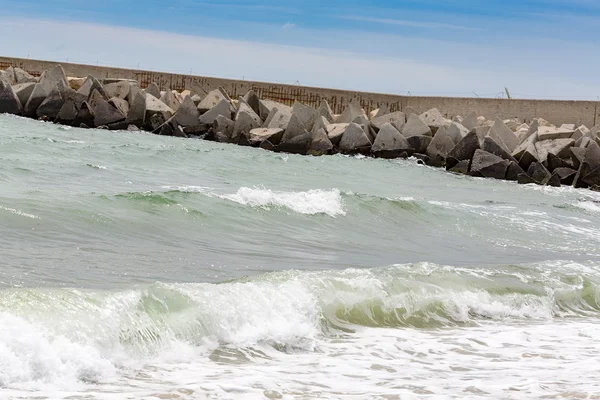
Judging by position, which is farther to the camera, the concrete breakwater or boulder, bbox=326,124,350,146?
boulder, bbox=326,124,350,146

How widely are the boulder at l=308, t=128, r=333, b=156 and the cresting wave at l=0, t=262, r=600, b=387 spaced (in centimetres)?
1606

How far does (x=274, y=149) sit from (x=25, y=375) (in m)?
20.1

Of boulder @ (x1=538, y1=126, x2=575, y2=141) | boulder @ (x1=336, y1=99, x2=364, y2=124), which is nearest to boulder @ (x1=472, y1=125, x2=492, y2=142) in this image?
boulder @ (x1=538, y1=126, x2=575, y2=141)

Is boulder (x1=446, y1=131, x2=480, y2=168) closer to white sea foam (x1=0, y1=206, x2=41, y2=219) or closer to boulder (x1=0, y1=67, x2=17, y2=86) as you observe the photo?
boulder (x1=0, y1=67, x2=17, y2=86)

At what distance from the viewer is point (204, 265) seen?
754cm

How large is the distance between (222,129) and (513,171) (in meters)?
8.32

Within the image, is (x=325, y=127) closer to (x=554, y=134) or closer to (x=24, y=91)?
(x=554, y=134)

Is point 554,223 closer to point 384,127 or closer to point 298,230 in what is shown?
point 298,230

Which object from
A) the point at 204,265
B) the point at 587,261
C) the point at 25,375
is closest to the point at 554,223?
the point at 587,261

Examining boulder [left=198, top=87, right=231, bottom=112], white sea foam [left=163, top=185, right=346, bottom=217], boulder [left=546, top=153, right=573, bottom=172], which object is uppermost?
boulder [left=198, top=87, right=231, bottom=112]

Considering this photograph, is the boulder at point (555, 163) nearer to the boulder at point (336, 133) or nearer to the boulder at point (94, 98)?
the boulder at point (336, 133)

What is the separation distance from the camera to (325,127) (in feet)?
81.6

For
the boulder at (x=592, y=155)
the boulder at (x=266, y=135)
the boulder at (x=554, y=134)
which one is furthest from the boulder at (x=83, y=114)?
the boulder at (x=592, y=155)

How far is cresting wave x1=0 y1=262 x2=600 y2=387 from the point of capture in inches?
178
